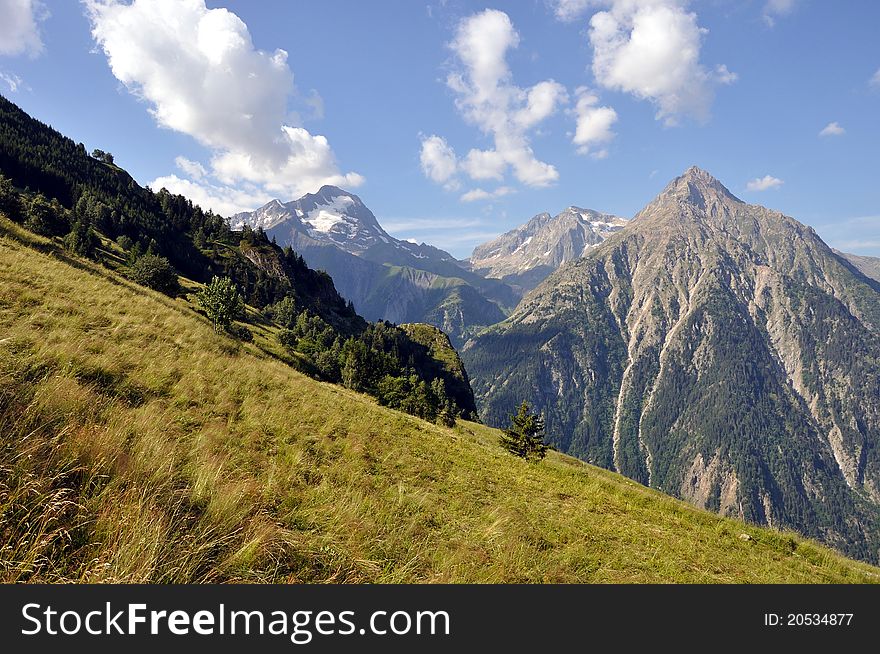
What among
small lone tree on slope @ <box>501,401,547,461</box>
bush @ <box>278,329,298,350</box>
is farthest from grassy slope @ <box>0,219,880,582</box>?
bush @ <box>278,329,298,350</box>

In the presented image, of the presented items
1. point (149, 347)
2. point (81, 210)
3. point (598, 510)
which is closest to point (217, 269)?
point (81, 210)

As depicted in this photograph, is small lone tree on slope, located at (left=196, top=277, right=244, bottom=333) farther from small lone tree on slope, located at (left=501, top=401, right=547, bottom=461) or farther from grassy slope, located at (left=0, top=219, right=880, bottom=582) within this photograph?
small lone tree on slope, located at (left=501, top=401, right=547, bottom=461)

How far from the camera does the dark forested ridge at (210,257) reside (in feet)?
229

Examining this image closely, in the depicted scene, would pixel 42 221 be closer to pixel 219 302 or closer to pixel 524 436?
pixel 219 302

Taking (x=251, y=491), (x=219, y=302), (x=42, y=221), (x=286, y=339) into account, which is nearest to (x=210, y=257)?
(x=286, y=339)

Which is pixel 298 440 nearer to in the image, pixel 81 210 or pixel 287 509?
pixel 287 509

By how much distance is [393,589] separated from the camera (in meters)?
4.69

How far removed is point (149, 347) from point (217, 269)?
143999 millimetres

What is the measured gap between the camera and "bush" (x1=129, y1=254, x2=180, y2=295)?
50.7 m

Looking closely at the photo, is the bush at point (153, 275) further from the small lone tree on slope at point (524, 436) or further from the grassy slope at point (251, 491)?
the small lone tree on slope at point (524, 436)

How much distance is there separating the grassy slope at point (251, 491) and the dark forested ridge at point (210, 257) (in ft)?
126

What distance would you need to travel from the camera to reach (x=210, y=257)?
14175 cm

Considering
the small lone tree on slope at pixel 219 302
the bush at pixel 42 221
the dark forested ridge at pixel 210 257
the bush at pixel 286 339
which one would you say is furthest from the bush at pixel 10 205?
the bush at pixel 286 339

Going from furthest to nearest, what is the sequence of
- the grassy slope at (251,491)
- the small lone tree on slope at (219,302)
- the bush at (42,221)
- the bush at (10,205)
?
1. the bush at (42,221)
2. the bush at (10,205)
3. the small lone tree on slope at (219,302)
4. the grassy slope at (251,491)
